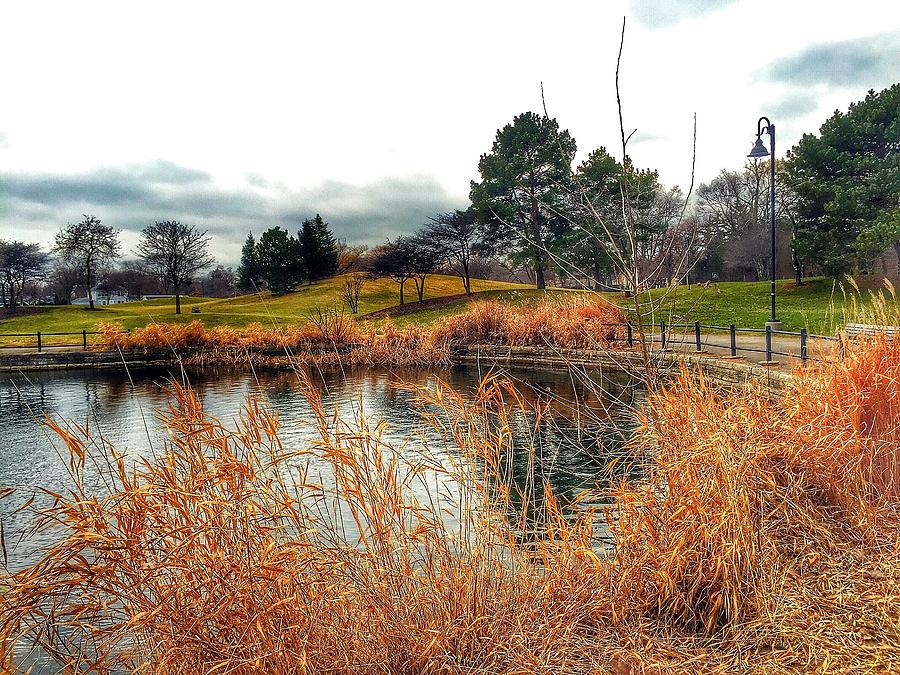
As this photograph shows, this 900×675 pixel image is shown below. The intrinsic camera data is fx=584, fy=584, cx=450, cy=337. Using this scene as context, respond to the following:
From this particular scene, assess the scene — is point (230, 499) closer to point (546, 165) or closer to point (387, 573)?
point (387, 573)

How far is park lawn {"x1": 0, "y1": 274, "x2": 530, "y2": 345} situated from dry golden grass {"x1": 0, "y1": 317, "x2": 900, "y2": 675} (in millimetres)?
25263

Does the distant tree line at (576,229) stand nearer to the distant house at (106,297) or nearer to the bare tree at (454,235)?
the bare tree at (454,235)

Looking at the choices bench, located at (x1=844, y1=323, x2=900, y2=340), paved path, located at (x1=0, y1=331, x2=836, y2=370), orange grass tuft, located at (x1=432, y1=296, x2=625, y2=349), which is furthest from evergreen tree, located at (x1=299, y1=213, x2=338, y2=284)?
bench, located at (x1=844, y1=323, x2=900, y2=340)

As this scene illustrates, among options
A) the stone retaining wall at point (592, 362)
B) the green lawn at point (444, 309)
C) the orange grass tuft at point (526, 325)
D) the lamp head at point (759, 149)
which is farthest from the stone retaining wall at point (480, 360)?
the lamp head at point (759, 149)

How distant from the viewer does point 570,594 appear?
3434mm

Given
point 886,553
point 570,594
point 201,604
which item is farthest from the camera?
point 886,553

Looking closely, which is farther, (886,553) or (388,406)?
(388,406)

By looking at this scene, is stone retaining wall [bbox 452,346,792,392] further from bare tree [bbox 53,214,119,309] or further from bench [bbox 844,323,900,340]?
bare tree [bbox 53,214,119,309]

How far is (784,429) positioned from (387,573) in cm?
346

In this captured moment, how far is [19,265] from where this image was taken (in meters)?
54.9

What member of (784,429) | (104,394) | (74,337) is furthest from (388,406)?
(74,337)

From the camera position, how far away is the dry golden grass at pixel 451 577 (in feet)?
8.69

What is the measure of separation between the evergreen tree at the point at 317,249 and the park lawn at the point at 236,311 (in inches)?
58.7

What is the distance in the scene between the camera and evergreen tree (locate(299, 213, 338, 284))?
6147 cm
